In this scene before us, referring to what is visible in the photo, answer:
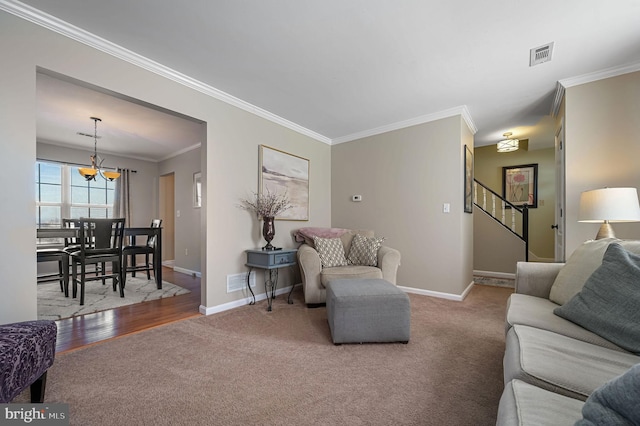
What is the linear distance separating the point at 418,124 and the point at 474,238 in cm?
247

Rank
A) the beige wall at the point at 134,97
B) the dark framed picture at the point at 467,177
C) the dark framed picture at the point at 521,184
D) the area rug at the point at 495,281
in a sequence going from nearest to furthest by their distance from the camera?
the beige wall at the point at 134,97
the dark framed picture at the point at 467,177
the area rug at the point at 495,281
the dark framed picture at the point at 521,184

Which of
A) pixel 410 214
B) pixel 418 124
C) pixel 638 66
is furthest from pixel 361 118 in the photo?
pixel 638 66

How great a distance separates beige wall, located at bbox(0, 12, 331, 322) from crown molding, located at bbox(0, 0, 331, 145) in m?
0.04

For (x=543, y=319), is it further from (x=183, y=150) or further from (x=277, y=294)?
(x=183, y=150)

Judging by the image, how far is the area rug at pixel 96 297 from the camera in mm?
2941

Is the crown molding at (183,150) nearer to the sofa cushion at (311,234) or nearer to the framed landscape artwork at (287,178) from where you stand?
the framed landscape artwork at (287,178)

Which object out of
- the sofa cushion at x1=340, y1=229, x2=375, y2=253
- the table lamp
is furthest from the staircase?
the table lamp

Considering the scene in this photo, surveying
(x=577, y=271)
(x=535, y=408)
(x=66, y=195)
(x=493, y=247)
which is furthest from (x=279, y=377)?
(x=66, y=195)

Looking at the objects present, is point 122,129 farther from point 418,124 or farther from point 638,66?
point 638,66

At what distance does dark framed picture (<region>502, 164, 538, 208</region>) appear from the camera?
5.45 meters

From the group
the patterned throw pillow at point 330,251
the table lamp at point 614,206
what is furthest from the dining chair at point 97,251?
the table lamp at point 614,206

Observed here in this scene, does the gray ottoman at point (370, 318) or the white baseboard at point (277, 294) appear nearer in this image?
the gray ottoman at point (370, 318)

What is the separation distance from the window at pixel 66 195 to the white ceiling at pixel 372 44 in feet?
8.48

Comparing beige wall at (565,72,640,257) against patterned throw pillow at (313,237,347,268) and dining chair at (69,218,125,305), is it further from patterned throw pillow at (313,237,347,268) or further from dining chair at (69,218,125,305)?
dining chair at (69,218,125,305)
